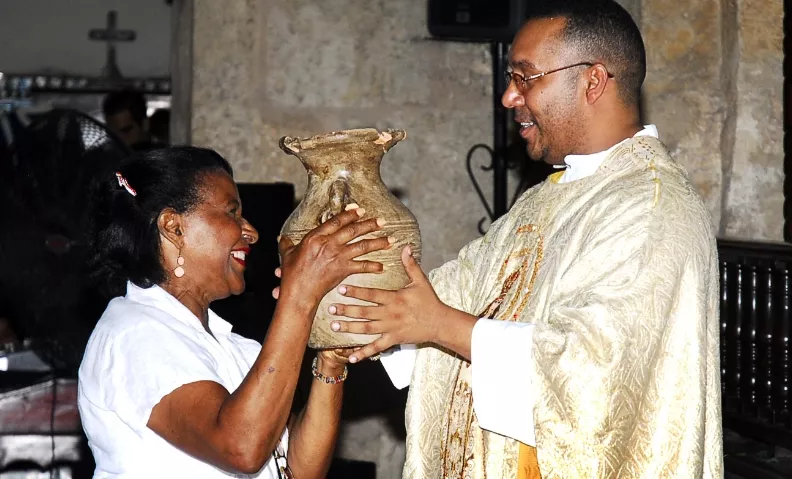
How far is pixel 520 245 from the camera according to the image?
2494mm

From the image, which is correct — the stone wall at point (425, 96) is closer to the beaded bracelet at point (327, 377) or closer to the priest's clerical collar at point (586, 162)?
the priest's clerical collar at point (586, 162)

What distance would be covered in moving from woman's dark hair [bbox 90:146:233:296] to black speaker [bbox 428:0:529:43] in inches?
103

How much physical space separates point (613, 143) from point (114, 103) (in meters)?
4.37

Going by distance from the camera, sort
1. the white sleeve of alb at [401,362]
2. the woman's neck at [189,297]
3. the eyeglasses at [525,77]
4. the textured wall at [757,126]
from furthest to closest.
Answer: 1. the textured wall at [757,126]
2. the white sleeve of alb at [401,362]
3. the woman's neck at [189,297]
4. the eyeglasses at [525,77]

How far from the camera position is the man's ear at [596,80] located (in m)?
2.30

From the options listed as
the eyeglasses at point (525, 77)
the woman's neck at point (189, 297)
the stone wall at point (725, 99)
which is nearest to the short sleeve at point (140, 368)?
the woman's neck at point (189, 297)

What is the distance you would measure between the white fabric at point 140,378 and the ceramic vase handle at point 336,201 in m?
0.40

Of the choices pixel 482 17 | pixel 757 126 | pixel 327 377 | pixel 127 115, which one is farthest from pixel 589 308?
pixel 127 115

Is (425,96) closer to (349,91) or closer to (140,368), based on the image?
(349,91)

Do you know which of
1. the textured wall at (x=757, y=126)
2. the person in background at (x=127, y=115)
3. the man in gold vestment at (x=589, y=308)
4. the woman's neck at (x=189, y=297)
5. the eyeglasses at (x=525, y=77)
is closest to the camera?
the man in gold vestment at (x=589, y=308)

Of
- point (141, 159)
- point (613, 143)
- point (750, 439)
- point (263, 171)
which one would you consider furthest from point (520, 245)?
point (263, 171)

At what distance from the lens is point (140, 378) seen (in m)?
2.15

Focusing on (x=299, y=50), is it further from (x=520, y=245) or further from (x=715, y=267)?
(x=715, y=267)

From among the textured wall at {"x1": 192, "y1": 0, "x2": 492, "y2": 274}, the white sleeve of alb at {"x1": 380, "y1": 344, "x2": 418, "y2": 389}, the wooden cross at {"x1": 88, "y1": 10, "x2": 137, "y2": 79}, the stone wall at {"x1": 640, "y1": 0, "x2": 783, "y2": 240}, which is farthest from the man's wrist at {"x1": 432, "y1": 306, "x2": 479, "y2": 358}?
the wooden cross at {"x1": 88, "y1": 10, "x2": 137, "y2": 79}
